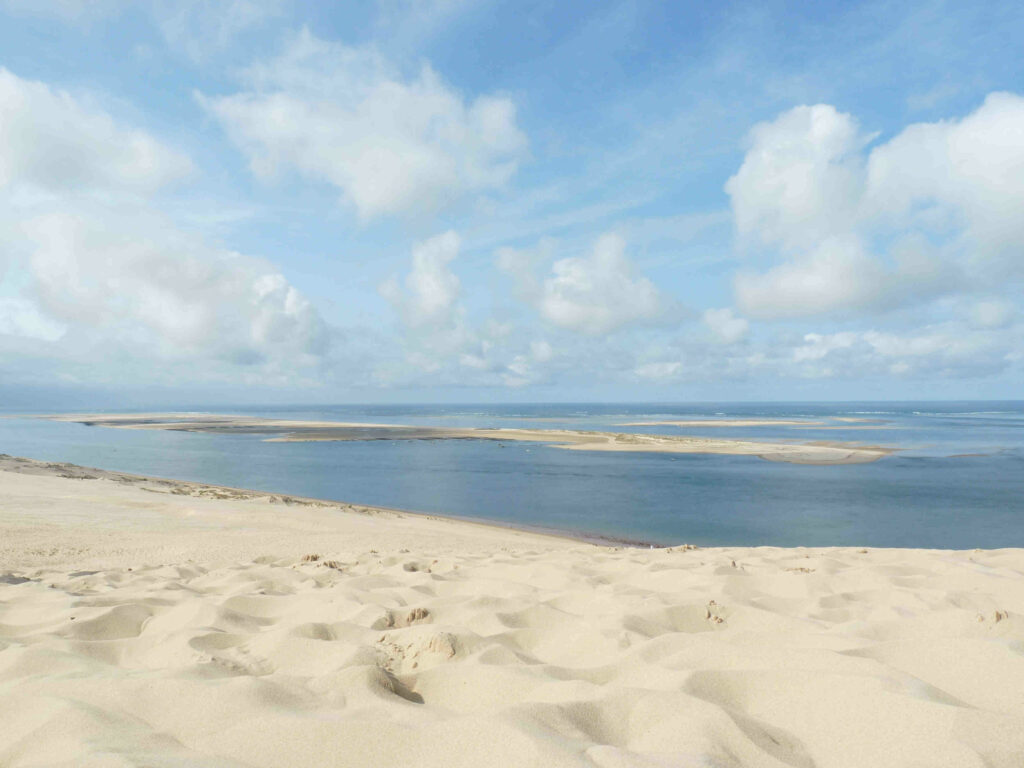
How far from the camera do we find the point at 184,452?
45656 millimetres

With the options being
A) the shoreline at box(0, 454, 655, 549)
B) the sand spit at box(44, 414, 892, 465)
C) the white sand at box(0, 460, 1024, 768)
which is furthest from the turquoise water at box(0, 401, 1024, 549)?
the white sand at box(0, 460, 1024, 768)

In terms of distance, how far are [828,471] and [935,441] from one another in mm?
30229

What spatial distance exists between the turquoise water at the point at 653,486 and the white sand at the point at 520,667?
1400 cm

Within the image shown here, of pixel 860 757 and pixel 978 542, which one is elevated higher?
pixel 860 757

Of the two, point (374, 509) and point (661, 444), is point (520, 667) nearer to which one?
point (374, 509)

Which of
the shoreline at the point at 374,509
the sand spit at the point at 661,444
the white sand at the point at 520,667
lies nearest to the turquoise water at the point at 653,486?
the shoreline at the point at 374,509

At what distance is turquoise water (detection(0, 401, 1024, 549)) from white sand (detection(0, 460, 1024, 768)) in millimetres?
14004

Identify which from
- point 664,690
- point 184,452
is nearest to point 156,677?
point 664,690

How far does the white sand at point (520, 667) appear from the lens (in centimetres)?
229

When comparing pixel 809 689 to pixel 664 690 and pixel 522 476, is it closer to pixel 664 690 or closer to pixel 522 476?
pixel 664 690

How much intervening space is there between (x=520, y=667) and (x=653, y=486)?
27.5 meters

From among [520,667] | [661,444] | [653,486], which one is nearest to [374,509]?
[653,486]

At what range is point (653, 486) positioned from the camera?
97.1 feet

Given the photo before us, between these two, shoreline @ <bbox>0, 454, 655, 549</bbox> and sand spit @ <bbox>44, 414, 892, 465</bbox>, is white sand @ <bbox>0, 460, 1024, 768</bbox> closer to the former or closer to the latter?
shoreline @ <bbox>0, 454, 655, 549</bbox>
